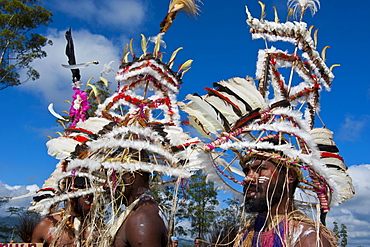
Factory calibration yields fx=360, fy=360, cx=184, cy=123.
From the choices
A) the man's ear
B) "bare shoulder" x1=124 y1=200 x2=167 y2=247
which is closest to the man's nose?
the man's ear

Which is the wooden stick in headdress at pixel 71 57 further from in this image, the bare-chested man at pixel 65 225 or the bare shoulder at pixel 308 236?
the bare shoulder at pixel 308 236

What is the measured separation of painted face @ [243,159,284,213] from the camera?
254 centimetres

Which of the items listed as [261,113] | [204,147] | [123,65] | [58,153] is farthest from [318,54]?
[58,153]

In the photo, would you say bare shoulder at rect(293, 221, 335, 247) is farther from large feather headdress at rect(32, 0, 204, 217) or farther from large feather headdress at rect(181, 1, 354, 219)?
large feather headdress at rect(32, 0, 204, 217)

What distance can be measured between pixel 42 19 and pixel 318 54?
52.2 feet

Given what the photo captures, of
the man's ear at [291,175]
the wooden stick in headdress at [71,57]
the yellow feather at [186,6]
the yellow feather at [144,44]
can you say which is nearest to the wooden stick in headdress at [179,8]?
the yellow feather at [186,6]

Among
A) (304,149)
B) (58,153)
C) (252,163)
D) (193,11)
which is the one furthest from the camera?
(58,153)

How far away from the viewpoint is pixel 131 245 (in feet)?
9.59

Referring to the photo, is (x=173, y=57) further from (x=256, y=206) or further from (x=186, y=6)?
(x=256, y=206)

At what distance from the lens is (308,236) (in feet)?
7.67

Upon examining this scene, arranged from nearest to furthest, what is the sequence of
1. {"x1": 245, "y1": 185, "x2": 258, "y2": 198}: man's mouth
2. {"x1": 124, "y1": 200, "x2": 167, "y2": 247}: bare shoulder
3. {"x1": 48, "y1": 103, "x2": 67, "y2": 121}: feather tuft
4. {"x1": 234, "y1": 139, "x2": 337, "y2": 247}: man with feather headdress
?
{"x1": 234, "y1": 139, "x2": 337, "y2": 247}: man with feather headdress < {"x1": 245, "y1": 185, "x2": 258, "y2": 198}: man's mouth < {"x1": 124, "y1": 200, "x2": 167, "y2": 247}: bare shoulder < {"x1": 48, "y1": 103, "x2": 67, "y2": 121}: feather tuft

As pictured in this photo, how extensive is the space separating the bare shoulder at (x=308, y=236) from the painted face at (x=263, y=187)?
0.77 ft

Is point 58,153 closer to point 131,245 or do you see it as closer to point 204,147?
point 131,245

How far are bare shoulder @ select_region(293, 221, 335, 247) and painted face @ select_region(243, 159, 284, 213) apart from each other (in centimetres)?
23
